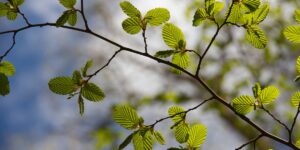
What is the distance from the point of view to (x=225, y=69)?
5.31 m

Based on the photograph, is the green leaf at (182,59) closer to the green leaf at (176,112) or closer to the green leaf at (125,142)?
the green leaf at (176,112)

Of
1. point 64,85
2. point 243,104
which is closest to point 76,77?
point 64,85

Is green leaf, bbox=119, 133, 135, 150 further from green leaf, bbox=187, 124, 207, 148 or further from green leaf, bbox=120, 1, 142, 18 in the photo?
green leaf, bbox=120, 1, 142, 18

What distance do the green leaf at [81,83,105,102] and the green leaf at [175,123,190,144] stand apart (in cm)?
21

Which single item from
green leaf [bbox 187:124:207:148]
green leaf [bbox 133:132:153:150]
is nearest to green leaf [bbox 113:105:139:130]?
green leaf [bbox 133:132:153:150]

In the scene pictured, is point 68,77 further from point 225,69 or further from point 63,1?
point 225,69

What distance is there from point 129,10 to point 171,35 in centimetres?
13

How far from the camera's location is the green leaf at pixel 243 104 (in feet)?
3.09

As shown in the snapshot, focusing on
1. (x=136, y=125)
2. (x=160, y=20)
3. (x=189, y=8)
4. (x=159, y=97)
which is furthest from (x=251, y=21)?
(x=159, y=97)

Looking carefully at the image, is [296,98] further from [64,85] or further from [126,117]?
[64,85]

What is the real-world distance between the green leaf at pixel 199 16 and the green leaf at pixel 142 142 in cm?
31

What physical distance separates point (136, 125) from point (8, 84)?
35 cm

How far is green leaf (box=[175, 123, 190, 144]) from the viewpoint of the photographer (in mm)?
947

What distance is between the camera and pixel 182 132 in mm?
959
